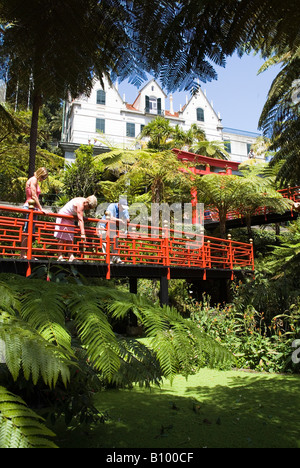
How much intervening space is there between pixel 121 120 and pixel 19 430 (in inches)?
1072

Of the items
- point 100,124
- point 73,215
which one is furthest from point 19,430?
point 100,124

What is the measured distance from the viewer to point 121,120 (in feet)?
86.2

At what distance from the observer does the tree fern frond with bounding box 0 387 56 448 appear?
32.2 inches

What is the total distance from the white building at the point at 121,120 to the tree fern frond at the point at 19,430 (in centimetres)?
2145

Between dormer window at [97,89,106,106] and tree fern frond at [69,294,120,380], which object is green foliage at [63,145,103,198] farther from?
tree fern frond at [69,294,120,380]

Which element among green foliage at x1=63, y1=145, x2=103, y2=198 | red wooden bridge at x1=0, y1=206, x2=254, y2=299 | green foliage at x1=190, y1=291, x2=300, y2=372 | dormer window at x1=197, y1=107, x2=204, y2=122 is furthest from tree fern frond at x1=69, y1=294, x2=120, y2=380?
dormer window at x1=197, y1=107, x2=204, y2=122

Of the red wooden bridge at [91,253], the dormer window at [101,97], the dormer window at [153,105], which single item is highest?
the dormer window at [153,105]

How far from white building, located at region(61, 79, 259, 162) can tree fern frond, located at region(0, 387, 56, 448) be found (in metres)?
21.4

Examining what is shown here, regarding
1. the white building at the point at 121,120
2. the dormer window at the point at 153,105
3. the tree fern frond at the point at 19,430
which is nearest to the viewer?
the tree fern frond at the point at 19,430

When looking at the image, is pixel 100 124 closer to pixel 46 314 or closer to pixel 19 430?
pixel 46 314

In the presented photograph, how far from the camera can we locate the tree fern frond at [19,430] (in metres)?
0.82

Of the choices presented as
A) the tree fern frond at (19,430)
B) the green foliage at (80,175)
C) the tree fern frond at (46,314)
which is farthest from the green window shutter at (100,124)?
the tree fern frond at (19,430)

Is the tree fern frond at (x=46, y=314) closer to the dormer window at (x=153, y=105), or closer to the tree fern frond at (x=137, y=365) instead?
the tree fern frond at (x=137, y=365)
